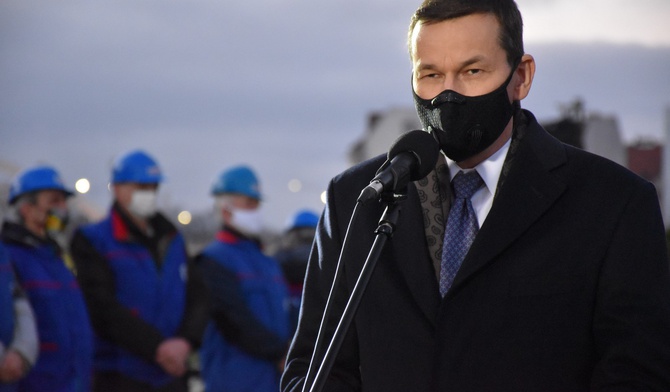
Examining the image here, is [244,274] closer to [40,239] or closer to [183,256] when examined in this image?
[183,256]

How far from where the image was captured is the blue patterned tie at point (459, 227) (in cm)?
317

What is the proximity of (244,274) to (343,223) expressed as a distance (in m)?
6.09

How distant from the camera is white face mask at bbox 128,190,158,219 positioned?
891 centimetres

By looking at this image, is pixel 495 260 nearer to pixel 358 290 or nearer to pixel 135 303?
pixel 358 290

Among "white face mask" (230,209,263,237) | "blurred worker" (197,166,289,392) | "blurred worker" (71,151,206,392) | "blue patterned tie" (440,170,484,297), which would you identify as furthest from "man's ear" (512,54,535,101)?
"white face mask" (230,209,263,237)

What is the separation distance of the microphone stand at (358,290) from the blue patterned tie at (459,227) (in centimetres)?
44

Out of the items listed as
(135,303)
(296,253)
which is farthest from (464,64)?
(296,253)

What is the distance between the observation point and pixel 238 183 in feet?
33.4

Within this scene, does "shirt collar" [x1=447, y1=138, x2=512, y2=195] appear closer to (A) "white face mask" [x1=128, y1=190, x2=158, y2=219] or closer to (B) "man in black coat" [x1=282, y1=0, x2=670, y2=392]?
(B) "man in black coat" [x1=282, y1=0, x2=670, y2=392]

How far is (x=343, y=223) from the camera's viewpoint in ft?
11.0

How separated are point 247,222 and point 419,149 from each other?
711 centimetres

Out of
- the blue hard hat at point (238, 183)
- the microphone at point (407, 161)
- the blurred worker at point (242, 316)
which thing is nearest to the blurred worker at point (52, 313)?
the blurred worker at point (242, 316)

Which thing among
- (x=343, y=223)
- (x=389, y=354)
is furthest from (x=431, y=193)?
(x=389, y=354)

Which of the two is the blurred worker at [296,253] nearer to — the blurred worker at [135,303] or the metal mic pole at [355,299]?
the blurred worker at [135,303]
